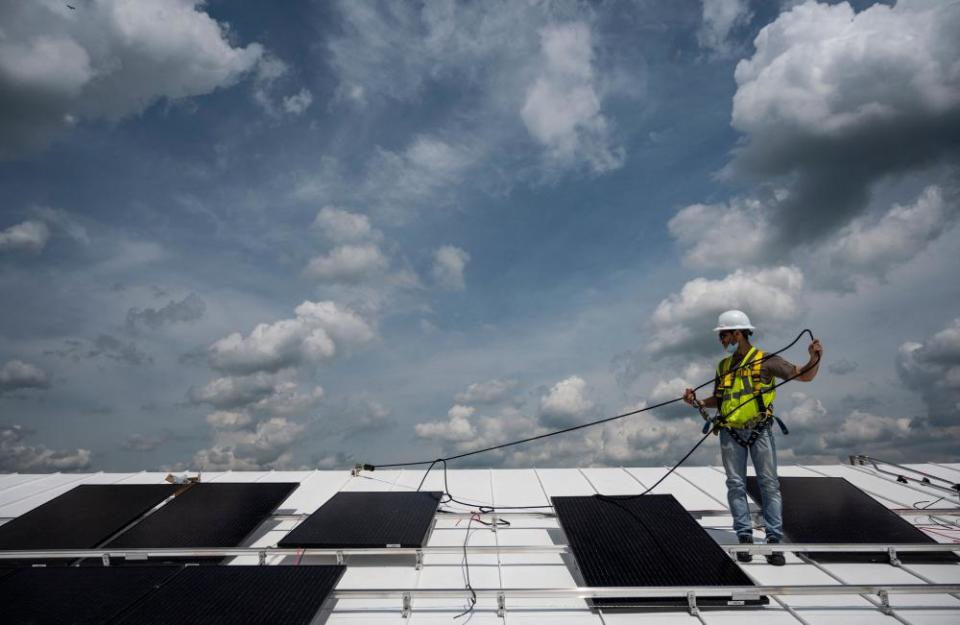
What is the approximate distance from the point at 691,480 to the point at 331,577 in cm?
746

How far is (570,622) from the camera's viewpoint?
4.87 metres

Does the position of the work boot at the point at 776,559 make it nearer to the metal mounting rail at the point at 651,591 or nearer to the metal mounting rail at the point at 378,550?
the metal mounting rail at the point at 378,550

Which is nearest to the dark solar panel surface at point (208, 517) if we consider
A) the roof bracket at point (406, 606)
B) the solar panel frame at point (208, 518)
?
the solar panel frame at point (208, 518)

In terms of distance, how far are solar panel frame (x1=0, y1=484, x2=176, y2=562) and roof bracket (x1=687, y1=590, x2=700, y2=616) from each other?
22.2 feet

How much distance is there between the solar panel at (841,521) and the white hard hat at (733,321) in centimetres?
233

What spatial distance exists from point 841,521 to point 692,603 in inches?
126

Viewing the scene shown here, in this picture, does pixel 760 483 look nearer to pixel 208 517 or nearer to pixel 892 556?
pixel 892 556

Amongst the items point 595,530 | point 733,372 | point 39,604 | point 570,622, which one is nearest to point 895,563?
point 733,372

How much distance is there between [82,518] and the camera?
742cm

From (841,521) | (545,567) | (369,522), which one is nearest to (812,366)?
(841,521)

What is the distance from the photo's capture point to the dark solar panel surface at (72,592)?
14.7 feet

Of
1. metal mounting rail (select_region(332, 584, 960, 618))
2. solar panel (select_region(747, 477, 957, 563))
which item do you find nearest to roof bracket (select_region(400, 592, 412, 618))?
Answer: metal mounting rail (select_region(332, 584, 960, 618))

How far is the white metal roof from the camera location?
4.94m

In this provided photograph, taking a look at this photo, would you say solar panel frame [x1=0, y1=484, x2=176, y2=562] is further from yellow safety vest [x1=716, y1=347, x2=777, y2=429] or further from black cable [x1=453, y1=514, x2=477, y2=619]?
yellow safety vest [x1=716, y1=347, x2=777, y2=429]
